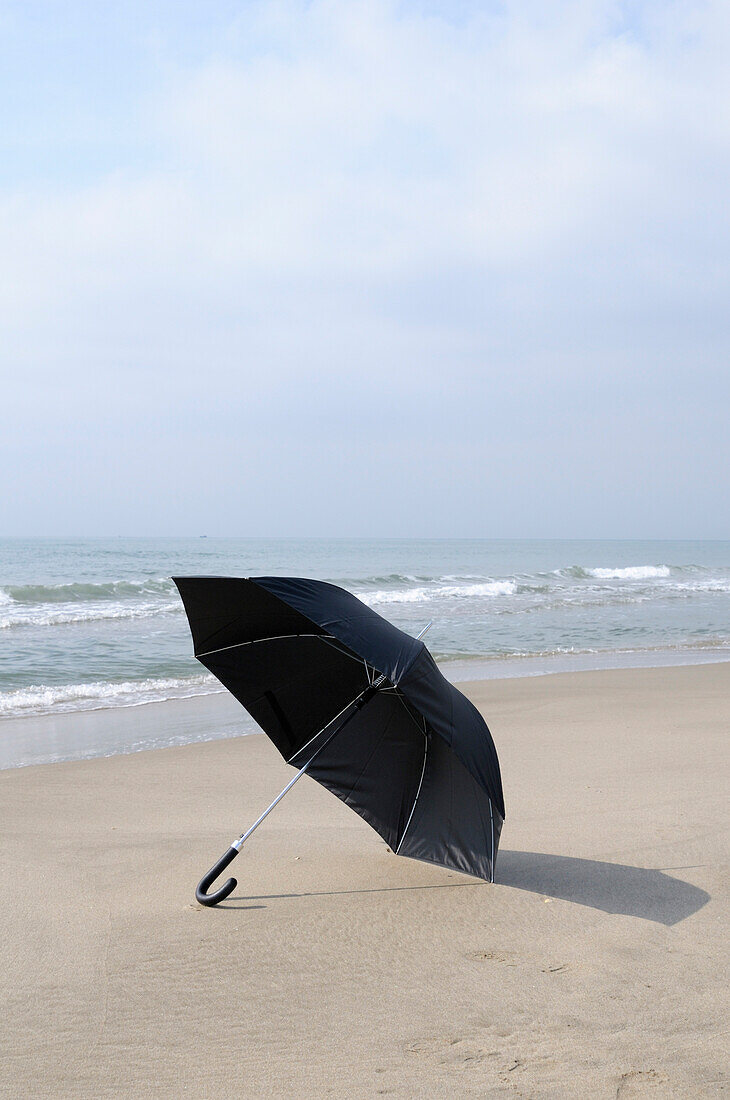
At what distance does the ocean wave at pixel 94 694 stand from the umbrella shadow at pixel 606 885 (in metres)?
6.35

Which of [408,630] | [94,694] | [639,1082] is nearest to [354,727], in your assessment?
[639,1082]

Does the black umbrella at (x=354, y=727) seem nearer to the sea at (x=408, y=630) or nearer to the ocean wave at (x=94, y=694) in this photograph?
the sea at (x=408, y=630)

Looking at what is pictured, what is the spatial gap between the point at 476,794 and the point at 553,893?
0.66 metres

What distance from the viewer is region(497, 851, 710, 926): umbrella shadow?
361 cm

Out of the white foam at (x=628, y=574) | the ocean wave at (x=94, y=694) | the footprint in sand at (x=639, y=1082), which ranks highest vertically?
the white foam at (x=628, y=574)

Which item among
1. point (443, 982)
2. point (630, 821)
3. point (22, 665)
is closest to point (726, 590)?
point (22, 665)

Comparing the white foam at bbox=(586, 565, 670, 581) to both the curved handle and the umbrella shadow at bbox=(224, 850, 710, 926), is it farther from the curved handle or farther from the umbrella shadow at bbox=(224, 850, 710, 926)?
the curved handle

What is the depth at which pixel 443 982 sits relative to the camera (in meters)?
2.90

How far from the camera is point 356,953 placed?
10.2ft

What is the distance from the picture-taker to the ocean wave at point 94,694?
923cm

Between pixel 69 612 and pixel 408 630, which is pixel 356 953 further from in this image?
pixel 69 612

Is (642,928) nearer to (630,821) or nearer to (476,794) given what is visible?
(476,794)

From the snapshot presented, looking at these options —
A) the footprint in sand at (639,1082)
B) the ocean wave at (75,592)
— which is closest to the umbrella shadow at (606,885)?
the footprint in sand at (639,1082)

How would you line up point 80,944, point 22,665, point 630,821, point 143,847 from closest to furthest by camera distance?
1. point 80,944
2. point 143,847
3. point 630,821
4. point 22,665
